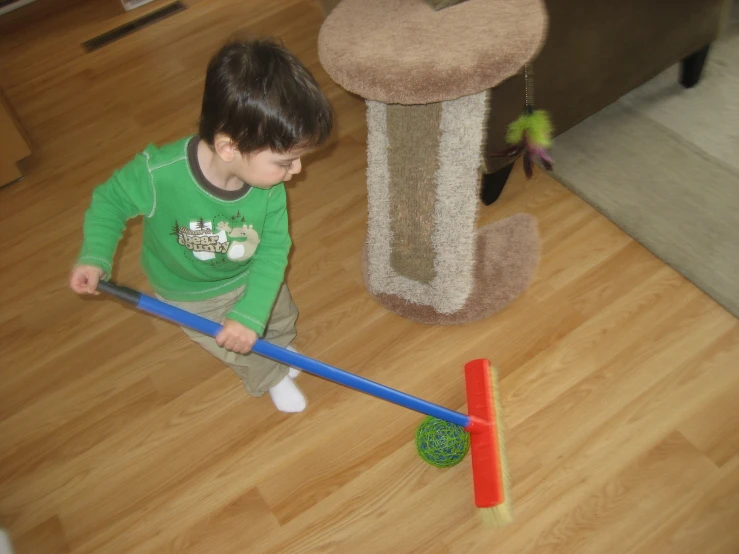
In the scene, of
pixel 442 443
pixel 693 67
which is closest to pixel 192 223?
pixel 442 443

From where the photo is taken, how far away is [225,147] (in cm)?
91

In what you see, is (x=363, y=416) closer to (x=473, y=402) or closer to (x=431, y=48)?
(x=473, y=402)

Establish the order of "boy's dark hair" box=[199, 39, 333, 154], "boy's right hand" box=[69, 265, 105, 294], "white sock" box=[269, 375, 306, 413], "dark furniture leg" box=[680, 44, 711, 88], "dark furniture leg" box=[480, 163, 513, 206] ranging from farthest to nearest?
1. "dark furniture leg" box=[680, 44, 711, 88]
2. "dark furniture leg" box=[480, 163, 513, 206]
3. "white sock" box=[269, 375, 306, 413]
4. "boy's right hand" box=[69, 265, 105, 294]
5. "boy's dark hair" box=[199, 39, 333, 154]

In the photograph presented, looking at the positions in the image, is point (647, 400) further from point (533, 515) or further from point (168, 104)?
point (168, 104)

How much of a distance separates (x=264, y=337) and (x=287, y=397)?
139mm

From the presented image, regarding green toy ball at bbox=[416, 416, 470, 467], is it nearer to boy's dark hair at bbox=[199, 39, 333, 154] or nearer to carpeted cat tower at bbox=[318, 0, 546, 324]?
carpeted cat tower at bbox=[318, 0, 546, 324]

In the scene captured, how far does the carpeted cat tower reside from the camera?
112 centimetres

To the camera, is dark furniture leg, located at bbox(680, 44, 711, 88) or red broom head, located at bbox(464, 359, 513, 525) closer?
red broom head, located at bbox(464, 359, 513, 525)

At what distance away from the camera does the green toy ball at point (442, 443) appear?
1.20 m

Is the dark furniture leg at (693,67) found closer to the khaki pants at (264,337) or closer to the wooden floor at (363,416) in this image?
the wooden floor at (363,416)

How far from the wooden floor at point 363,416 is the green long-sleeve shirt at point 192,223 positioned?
0.42 m

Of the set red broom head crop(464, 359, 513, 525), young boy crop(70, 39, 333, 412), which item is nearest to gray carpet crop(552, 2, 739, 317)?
red broom head crop(464, 359, 513, 525)

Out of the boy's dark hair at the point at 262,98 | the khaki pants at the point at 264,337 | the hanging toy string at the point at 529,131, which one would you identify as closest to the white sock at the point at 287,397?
the khaki pants at the point at 264,337

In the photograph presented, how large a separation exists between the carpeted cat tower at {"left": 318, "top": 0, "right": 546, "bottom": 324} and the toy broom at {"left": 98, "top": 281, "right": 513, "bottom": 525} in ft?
0.76
